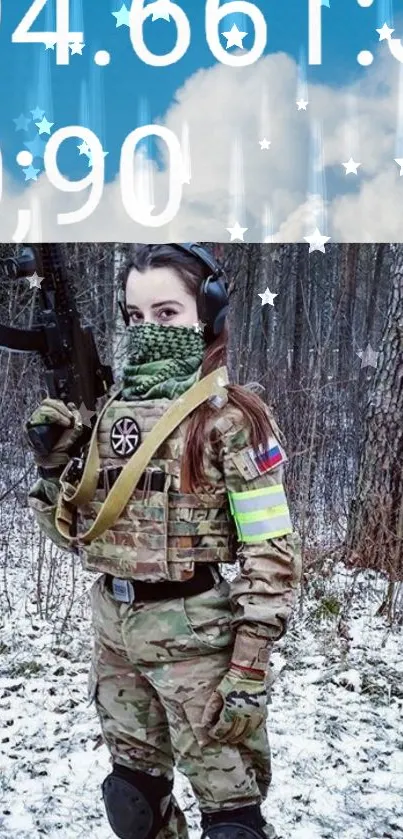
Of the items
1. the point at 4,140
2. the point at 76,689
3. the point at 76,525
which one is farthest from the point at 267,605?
the point at 4,140

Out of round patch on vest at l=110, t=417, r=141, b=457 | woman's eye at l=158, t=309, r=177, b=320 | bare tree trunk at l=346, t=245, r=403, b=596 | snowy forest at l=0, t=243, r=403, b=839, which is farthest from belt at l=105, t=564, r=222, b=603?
bare tree trunk at l=346, t=245, r=403, b=596

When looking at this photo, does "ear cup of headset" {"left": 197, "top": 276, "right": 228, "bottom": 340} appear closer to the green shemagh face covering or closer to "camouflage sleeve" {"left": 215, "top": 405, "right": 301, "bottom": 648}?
the green shemagh face covering

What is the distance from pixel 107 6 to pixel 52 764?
1880mm

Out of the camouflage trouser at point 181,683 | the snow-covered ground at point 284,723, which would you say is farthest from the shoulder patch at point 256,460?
the snow-covered ground at point 284,723

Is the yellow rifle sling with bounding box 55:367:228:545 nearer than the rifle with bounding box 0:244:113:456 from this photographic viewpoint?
Yes

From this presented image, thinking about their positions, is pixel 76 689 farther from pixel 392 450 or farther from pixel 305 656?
pixel 392 450

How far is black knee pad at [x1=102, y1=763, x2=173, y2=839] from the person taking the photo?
1458 millimetres

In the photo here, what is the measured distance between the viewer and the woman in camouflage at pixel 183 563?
134cm

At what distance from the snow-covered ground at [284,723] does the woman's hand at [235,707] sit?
27.8 inches

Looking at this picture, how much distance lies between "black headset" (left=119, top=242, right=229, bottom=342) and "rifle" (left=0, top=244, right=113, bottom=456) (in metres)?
0.32

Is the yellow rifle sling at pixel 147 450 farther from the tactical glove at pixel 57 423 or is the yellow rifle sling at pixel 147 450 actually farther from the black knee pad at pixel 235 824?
the black knee pad at pixel 235 824

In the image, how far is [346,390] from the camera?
2504 millimetres

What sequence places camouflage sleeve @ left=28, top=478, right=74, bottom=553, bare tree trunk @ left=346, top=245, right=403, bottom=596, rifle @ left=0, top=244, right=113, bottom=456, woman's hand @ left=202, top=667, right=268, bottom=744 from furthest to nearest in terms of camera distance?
bare tree trunk @ left=346, top=245, right=403, bottom=596, rifle @ left=0, top=244, right=113, bottom=456, camouflage sleeve @ left=28, top=478, right=74, bottom=553, woman's hand @ left=202, top=667, right=268, bottom=744

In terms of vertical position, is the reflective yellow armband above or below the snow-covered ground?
above
